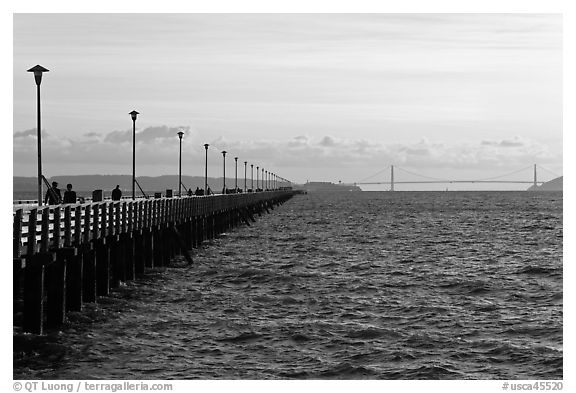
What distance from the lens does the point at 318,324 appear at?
83.1ft

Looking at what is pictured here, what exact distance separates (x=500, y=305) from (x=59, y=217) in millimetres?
13763

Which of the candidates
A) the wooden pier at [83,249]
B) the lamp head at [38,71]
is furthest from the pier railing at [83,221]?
the lamp head at [38,71]

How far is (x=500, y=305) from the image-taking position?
1171 inches

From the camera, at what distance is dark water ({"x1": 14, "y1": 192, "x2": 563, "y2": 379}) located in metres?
20.2

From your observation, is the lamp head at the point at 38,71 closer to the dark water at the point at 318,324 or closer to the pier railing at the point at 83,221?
the pier railing at the point at 83,221

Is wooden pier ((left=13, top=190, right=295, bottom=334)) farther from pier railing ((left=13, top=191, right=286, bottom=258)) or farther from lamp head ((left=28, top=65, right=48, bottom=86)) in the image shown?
lamp head ((left=28, top=65, right=48, bottom=86))

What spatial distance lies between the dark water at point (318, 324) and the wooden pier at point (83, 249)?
67cm

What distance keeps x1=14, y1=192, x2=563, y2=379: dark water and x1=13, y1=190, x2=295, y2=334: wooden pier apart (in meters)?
0.67

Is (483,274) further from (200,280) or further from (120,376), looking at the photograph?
(120,376)

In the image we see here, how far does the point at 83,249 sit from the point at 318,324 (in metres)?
6.62

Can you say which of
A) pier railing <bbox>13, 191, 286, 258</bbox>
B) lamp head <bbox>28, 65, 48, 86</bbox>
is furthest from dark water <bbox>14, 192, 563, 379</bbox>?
lamp head <bbox>28, 65, 48, 86</bbox>

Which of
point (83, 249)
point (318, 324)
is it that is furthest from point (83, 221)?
point (318, 324)

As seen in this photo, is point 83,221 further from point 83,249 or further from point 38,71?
point 38,71
